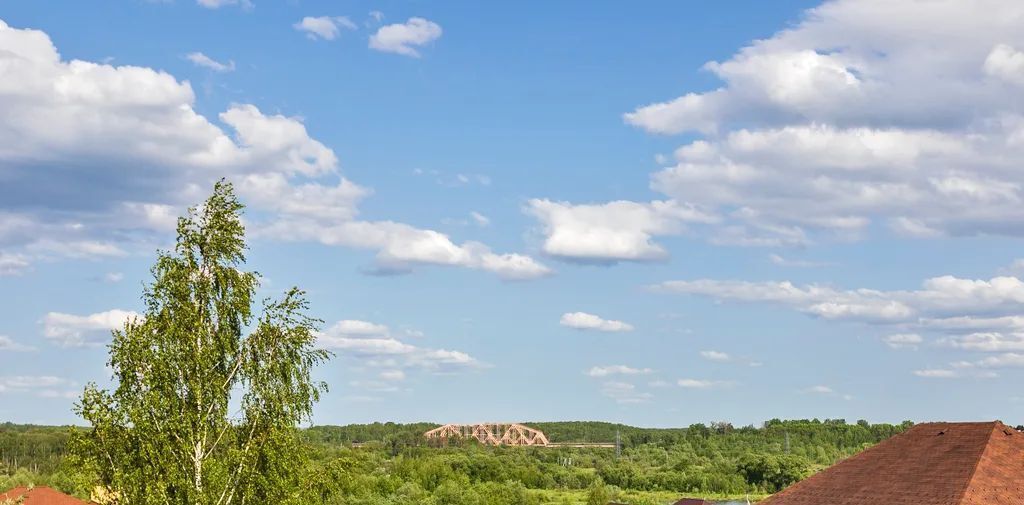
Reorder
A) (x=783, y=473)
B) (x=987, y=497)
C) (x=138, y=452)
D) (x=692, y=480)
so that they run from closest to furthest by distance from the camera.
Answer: (x=987, y=497)
(x=138, y=452)
(x=783, y=473)
(x=692, y=480)

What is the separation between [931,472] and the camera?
28.7 metres

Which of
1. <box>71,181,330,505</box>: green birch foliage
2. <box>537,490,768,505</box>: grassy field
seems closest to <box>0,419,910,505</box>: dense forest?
<box>537,490,768,505</box>: grassy field

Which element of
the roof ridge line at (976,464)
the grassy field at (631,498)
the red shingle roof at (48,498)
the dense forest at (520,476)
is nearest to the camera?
the roof ridge line at (976,464)

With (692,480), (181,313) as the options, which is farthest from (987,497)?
(692,480)

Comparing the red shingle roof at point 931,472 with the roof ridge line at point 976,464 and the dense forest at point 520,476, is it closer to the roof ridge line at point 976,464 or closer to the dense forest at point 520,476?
the roof ridge line at point 976,464

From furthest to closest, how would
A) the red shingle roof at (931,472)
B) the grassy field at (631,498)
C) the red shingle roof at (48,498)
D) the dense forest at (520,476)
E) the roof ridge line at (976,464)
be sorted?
1. the grassy field at (631,498)
2. the dense forest at (520,476)
3. the red shingle roof at (48,498)
4. the red shingle roof at (931,472)
5. the roof ridge line at (976,464)

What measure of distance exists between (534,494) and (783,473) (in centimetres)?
3704

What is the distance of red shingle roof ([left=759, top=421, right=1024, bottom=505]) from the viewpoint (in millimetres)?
27203

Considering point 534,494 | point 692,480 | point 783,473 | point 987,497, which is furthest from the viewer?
point 692,480

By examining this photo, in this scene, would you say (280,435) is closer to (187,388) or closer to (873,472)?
(187,388)

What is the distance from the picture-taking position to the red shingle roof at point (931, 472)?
1071 inches

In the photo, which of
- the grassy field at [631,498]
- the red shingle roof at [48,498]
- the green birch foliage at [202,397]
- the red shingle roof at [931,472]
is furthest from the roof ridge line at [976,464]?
the grassy field at [631,498]

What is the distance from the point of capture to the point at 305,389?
29.6 m

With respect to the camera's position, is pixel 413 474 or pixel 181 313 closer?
pixel 181 313
